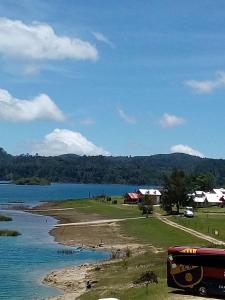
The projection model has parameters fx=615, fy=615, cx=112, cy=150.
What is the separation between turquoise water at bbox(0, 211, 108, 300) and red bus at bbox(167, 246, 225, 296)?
53.8 feet

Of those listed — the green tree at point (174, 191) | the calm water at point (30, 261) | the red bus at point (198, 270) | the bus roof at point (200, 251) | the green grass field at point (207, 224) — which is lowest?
the calm water at point (30, 261)

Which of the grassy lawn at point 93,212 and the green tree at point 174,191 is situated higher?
the green tree at point 174,191

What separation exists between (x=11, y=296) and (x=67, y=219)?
88.4m

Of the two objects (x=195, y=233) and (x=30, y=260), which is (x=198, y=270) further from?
(x=195, y=233)

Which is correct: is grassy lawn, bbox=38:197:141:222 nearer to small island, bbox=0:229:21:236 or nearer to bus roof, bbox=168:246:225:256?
small island, bbox=0:229:21:236

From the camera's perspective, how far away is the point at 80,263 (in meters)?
72.1

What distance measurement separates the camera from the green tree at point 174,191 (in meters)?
132

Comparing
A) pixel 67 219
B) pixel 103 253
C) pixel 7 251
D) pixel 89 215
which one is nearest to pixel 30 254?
pixel 7 251

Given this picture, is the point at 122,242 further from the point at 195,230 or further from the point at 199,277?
the point at 199,277

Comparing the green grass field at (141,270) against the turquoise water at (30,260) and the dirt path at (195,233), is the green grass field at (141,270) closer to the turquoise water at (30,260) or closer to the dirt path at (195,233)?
the dirt path at (195,233)

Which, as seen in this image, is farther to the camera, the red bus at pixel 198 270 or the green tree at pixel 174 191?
the green tree at pixel 174 191

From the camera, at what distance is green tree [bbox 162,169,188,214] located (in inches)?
5217

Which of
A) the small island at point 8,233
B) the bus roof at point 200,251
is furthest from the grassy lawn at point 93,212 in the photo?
the bus roof at point 200,251

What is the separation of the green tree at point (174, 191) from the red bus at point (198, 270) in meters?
91.4
